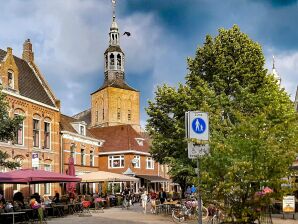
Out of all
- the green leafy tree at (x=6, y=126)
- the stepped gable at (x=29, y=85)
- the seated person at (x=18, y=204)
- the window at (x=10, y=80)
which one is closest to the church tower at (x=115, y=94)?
the stepped gable at (x=29, y=85)

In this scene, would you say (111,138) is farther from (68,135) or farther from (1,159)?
(1,159)

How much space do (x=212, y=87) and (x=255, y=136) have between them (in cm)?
1751

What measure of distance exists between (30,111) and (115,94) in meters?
54.0

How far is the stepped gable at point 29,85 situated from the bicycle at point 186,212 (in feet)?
57.0

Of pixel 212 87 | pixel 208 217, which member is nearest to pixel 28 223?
pixel 208 217

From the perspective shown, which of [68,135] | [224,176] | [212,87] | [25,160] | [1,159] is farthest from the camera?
[68,135]

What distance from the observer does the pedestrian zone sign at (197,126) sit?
9898 mm

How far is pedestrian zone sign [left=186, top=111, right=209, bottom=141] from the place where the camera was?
9898 mm

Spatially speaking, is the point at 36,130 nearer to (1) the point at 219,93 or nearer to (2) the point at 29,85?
(2) the point at 29,85

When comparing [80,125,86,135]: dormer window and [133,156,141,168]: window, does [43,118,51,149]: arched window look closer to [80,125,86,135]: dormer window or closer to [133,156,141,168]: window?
[80,125,86,135]: dormer window

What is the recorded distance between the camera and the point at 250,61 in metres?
29.8

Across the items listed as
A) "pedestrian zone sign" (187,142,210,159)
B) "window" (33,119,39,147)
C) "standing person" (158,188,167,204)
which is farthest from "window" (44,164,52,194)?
"pedestrian zone sign" (187,142,210,159)

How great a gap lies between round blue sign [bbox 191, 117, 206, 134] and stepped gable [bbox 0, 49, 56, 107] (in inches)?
1132

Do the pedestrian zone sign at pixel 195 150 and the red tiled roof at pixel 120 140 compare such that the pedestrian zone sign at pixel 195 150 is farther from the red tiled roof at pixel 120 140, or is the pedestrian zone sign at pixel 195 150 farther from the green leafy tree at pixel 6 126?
the red tiled roof at pixel 120 140
